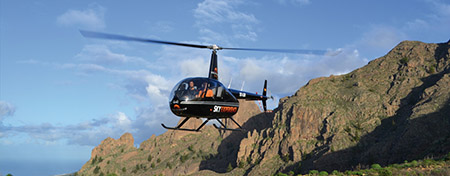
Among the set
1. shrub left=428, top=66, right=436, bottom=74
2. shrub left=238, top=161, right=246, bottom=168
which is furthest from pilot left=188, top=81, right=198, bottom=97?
shrub left=428, top=66, right=436, bottom=74

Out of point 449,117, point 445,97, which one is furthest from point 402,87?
point 449,117

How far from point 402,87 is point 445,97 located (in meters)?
25.6

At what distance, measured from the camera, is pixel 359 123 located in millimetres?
116188

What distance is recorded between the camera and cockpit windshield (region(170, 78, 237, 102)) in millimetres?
21688

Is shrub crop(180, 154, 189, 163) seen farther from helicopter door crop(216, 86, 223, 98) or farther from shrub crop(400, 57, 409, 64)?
helicopter door crop(216, 86, 223, 98)

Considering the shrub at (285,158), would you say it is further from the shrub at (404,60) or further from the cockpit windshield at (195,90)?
the cockpit windshield at (195,90)

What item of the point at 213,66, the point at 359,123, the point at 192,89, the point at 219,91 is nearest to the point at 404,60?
the point at 359,123

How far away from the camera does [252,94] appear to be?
1229 inches

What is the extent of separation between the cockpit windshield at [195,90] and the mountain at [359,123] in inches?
2705

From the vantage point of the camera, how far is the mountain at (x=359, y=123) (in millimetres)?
91875

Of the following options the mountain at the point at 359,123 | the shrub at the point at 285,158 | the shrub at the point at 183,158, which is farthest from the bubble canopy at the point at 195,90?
the shrub at the point at 183,158

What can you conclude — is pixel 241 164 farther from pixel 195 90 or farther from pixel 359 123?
pixel 195 90

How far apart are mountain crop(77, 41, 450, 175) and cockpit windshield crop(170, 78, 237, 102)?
68.7 meters

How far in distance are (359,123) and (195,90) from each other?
10583 cm
